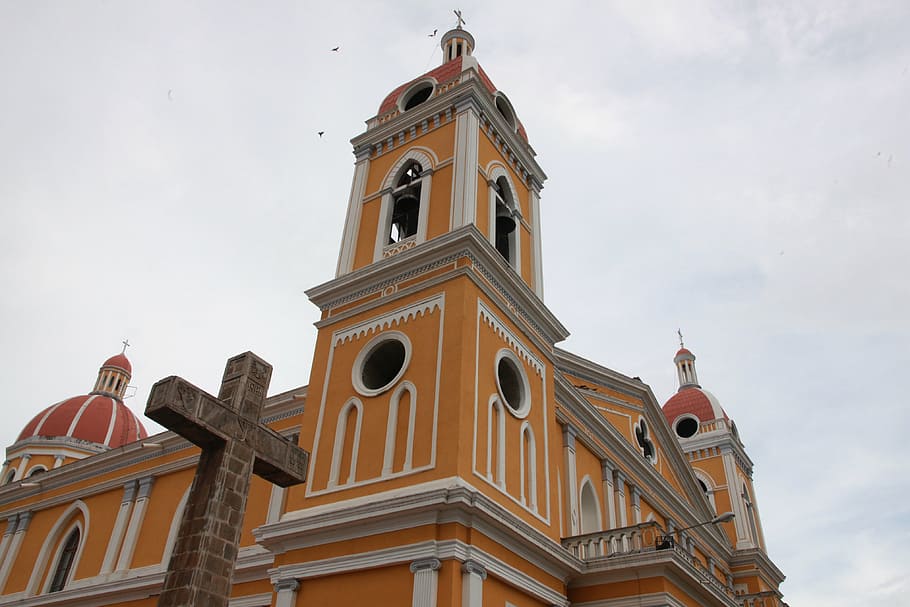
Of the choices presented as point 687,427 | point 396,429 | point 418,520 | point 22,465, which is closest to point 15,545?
point 22,465

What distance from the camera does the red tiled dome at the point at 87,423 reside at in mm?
32125

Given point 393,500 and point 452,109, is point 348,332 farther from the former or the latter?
point 452,109

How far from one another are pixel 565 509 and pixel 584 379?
15.5ft

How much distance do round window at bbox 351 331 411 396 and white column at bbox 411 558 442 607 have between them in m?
3.46

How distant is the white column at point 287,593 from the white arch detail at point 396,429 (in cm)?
218

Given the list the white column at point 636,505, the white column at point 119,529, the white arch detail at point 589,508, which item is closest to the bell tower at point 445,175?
the white arch detail at point 589,508

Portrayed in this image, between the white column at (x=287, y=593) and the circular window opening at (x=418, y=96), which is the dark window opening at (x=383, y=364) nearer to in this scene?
the white column at (x=287, y=593)

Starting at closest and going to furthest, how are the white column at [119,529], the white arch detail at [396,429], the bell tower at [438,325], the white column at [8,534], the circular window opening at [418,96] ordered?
the white arch detail at [396,429]
the bell tower at [438,325]
the circular window opening at [418,96]
the white column at [119,529]
the white column at [8,534]

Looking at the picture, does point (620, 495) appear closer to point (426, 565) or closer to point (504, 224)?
point (504, 224)

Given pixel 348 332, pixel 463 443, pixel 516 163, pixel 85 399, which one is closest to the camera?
pixel 463 443

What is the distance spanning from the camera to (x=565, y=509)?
584 inches

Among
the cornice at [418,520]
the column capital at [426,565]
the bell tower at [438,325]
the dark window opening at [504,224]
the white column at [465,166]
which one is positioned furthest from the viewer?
the dark window opening at [504,224]

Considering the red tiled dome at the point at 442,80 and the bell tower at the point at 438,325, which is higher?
the red tiled dome at the point at 442,80

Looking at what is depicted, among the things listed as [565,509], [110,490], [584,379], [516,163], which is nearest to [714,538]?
[584,379]
